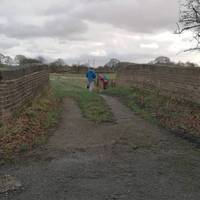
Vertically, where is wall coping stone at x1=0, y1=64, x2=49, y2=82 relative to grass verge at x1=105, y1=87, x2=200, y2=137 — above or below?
above

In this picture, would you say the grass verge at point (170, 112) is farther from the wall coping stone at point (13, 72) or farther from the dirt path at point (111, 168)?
the wall coping stone at point (13, 72)

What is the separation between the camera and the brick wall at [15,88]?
9.47 meters

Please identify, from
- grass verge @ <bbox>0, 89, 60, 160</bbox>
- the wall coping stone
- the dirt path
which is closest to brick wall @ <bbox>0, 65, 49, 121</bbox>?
the wall coping stone

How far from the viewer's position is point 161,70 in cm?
1770

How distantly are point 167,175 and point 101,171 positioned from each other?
103 cm

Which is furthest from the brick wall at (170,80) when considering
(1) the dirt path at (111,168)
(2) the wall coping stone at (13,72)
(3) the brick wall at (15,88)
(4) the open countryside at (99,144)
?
(2) the wall coping stone at (13,72)

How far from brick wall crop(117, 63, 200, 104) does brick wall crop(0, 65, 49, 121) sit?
5.54 metres

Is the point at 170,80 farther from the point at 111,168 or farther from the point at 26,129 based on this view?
the point at 111,168

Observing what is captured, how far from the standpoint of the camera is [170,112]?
41.3 feet

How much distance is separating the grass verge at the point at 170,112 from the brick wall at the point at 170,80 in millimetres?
365

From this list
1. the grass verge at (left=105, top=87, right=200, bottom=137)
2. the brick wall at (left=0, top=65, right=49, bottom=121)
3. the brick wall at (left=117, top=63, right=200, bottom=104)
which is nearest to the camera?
the brick wall at (left=0, top=65, right=49, bottom=121)

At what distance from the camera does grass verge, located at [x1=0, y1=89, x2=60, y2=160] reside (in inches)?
305

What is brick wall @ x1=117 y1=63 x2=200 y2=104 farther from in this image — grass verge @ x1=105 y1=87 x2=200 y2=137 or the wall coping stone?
the wall coping stone

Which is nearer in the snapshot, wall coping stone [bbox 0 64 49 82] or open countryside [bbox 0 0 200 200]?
open countryside [bbox 0 0 200 200]
